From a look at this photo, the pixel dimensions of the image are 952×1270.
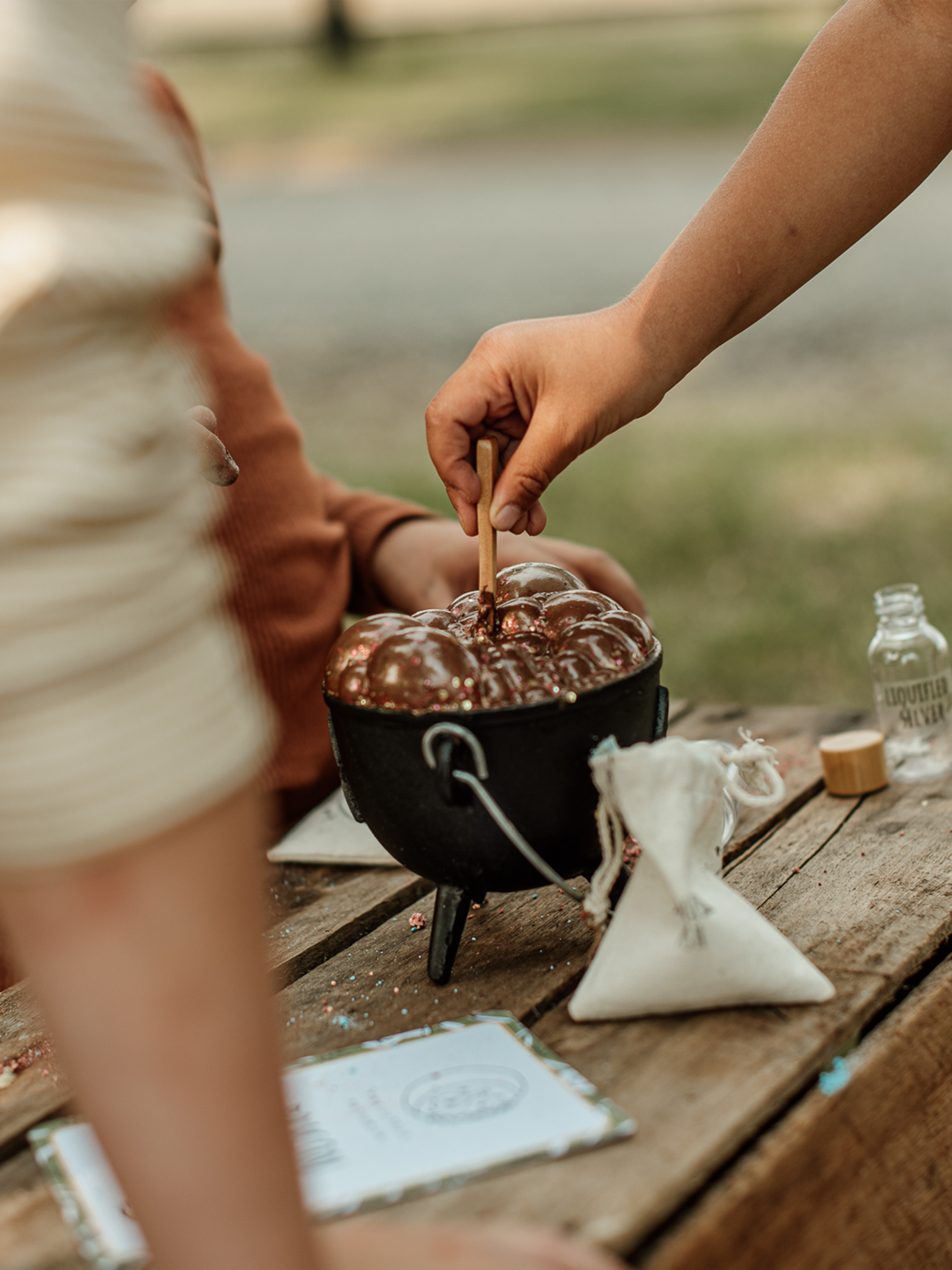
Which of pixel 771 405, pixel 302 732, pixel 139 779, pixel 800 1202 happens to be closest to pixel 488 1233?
pixel 800 1202

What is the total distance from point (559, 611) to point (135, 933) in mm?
573

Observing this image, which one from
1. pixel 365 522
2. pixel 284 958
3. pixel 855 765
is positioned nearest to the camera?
pixel 284 958

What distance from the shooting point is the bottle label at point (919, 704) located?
1.32 metres

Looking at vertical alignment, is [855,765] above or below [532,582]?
below

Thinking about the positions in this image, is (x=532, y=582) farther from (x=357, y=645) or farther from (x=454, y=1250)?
(x=454, y=1250)

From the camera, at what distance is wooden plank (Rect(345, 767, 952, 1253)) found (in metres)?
0.69

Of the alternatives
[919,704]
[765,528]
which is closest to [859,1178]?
[919,704]

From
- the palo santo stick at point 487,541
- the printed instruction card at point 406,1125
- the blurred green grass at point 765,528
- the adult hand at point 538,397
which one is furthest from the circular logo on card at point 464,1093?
the blurred green grass at point 765,528

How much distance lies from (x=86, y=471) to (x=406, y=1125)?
1.62 feet

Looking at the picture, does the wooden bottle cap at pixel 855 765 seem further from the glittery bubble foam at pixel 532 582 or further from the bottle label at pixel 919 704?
the glittery bubble foam at pixel 532 582

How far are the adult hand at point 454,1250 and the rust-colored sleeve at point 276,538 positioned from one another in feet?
2.89

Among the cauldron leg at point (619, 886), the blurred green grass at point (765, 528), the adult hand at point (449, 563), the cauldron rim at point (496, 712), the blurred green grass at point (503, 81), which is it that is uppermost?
the blurred green grass at point (503, 81)

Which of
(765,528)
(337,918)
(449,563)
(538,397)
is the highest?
(538,397)

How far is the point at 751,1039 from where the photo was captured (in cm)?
83
